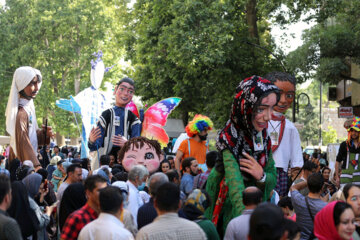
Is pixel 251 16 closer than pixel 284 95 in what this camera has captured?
No

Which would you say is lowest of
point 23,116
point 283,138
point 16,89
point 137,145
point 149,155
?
point 149,155

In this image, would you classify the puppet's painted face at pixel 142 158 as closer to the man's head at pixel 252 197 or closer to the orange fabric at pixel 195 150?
the orange fabric at pixel 195 150

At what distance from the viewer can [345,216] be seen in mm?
5254

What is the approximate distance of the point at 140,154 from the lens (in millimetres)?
9172

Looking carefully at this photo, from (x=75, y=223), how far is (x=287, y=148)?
125 inches

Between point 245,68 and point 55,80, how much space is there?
26.2 m

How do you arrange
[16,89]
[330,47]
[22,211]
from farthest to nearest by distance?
[330,47] → [16,89] → [22,211]

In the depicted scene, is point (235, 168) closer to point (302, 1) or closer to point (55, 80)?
point (302, 1)

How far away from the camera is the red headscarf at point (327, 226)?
5.29m

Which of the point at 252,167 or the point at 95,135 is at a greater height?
the point at 95,135

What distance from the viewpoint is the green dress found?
5.64 meters

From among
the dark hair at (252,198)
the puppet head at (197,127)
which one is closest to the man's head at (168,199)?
the dark hair at (252,198)

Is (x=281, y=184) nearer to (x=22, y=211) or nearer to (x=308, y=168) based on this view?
(x=308, y=168)

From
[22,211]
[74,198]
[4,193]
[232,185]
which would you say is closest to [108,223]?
[4,193]
